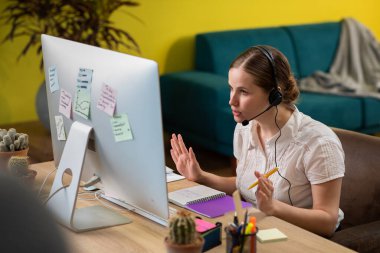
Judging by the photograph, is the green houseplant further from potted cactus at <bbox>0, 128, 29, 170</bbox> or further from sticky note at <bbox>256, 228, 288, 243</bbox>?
sticky note at <bbox>256, 228, 288, 243</bbox>

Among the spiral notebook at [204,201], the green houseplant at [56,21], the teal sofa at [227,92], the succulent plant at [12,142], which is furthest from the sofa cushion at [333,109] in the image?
the succulent plant at [12,142]

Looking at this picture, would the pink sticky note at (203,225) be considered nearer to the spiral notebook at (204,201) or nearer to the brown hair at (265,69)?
the spiral notebook at (204,201)

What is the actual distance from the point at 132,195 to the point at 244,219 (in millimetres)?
339

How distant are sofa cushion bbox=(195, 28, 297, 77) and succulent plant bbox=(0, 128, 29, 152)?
2.72 m

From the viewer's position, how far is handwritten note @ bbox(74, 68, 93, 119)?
1.51 m

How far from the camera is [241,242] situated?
1.30m

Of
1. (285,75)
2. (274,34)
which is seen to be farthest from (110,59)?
(274,34)

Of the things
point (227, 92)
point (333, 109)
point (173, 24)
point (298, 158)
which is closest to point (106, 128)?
point (298, 158)

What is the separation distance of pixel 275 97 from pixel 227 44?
9.14ft

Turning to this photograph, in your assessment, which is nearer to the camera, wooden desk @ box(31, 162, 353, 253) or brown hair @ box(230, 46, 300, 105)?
wooden desk @ box(31, 162, 353, 253)

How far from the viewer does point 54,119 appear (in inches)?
68.3

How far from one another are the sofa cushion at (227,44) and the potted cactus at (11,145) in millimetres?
2728

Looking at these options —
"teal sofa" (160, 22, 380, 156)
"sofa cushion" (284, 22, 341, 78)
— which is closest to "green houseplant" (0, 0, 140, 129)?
"teal sofa" (160, 22, 380, 156)

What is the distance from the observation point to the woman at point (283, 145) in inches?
67.6
